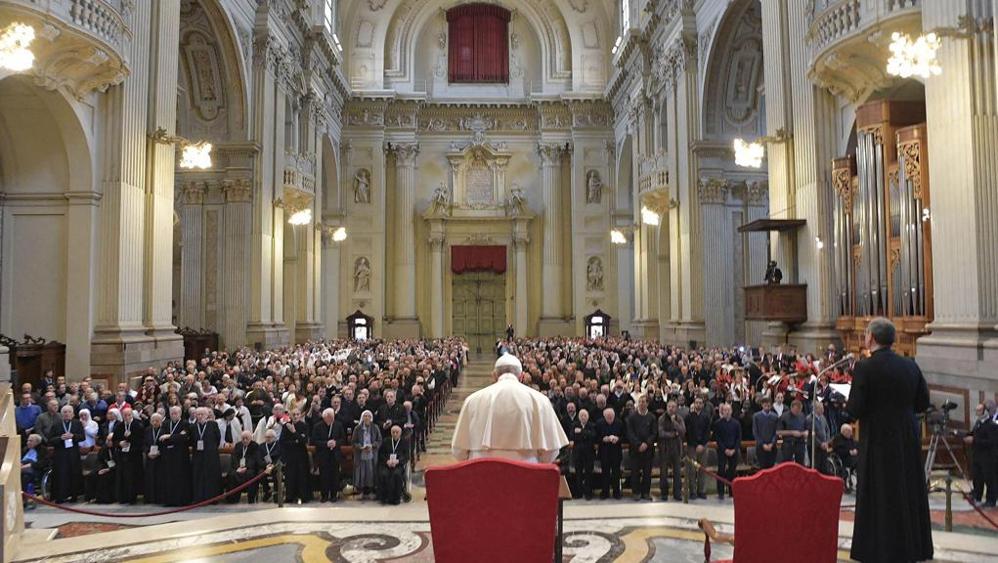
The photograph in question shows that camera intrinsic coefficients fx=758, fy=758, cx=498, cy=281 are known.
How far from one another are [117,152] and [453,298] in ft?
82.7

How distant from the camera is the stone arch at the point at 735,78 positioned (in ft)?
69.8

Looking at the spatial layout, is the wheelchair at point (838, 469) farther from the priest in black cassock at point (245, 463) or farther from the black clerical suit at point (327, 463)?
the priest in black cassock at point (245, 463)

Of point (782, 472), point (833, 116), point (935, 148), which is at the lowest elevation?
point (782, 472)

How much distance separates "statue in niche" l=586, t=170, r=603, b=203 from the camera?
37625mm

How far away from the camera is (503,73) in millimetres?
39469

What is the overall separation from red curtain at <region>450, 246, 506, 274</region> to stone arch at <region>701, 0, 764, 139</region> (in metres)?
16.7

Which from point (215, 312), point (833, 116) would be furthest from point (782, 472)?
point (215, 312)

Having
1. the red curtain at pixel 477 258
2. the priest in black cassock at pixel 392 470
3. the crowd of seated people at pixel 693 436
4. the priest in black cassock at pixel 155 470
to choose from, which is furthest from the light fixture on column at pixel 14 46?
the red curtain at pixel 477 258

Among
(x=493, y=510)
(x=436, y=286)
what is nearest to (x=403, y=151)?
(x=436, y=286)

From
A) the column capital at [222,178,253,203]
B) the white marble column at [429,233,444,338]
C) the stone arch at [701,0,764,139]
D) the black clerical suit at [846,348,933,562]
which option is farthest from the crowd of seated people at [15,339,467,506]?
the white marble column at [429,233,444,338]

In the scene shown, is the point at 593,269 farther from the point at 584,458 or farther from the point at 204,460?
the point at 204,460

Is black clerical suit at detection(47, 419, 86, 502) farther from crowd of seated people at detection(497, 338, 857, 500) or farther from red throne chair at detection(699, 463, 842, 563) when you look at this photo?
red throne chair at detection(699, 463, 842, 563)

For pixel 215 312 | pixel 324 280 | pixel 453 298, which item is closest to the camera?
pixel 215 312

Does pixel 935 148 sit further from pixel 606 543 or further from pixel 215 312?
pixel 215 312
